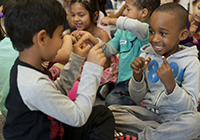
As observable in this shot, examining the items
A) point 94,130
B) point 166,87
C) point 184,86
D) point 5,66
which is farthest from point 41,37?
point 184,86

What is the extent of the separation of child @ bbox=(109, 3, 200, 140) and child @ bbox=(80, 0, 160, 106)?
0.58 feet

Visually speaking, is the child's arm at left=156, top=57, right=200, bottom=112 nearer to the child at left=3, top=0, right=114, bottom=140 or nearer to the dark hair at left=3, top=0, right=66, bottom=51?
the child at left=3, top=0, right=114, bottom=140

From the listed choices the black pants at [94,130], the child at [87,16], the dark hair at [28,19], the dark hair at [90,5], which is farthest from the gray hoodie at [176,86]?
the dark hair at [90,5]

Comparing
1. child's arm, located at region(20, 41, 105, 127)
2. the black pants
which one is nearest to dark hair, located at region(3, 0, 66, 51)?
child's arm, located at region(20, 41, 105, 127)

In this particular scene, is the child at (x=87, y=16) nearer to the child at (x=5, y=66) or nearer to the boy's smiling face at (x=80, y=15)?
the boy's smiling face at (x=80, y=15)

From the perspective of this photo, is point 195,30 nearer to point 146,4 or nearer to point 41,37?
point 146,4

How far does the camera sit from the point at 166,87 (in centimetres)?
91

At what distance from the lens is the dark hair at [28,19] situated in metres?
0.64

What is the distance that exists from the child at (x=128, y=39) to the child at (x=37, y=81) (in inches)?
20.4

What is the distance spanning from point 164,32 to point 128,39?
1.43 feet

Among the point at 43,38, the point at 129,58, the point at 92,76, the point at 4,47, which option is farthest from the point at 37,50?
the point at 129,58

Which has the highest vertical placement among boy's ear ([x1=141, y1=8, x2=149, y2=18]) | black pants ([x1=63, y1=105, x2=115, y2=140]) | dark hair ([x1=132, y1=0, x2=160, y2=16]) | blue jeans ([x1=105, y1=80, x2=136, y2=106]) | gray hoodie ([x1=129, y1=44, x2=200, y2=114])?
dark hair ([x1=132, y1=0, x2=160, y2=16])

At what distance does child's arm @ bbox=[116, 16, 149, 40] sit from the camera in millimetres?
1210

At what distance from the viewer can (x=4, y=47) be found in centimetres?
99
